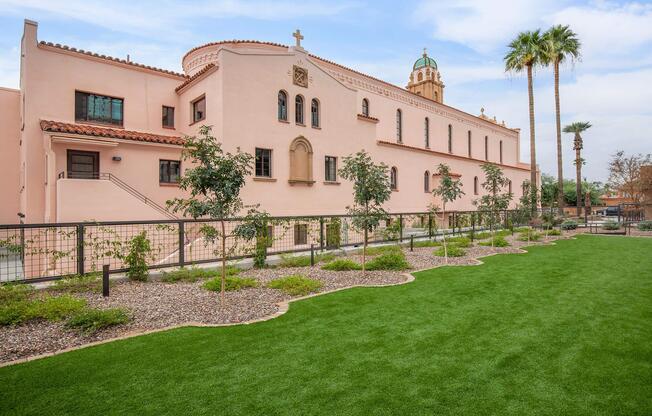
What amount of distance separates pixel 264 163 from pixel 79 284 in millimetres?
11081

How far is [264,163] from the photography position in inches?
731

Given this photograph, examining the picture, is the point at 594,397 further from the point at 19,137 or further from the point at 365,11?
the point at 19,137

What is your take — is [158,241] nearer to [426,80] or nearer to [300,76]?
[300,76]

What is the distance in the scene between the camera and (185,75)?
20422mm

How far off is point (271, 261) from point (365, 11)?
895 centimetres

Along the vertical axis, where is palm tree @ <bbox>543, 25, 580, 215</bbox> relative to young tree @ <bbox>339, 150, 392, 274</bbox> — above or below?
above

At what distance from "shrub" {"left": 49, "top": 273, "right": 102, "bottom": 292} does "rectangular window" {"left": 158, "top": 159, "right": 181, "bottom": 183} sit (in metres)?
8.97

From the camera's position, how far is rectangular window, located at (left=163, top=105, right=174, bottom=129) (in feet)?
64.7

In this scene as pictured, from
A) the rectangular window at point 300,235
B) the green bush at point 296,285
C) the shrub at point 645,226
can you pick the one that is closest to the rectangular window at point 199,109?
the rectangular window at point 300,235

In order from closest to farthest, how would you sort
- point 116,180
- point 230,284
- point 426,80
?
point 230,284, point 116,180, point 426,80

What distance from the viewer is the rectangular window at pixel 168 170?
56.5 feet

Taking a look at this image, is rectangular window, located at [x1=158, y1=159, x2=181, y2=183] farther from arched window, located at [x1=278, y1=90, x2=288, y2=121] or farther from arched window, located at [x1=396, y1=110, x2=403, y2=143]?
arched window, located at [x1=396, y1=110, x2=403, y2=143]

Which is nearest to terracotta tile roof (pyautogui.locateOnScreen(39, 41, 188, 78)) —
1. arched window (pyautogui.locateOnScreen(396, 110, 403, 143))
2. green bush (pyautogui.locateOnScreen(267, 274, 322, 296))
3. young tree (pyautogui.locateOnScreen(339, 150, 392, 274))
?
young tree (pyautogui.locateOnScreen(339, 150, 392, 274))

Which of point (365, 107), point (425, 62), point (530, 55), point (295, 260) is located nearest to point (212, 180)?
point (295, 260)
